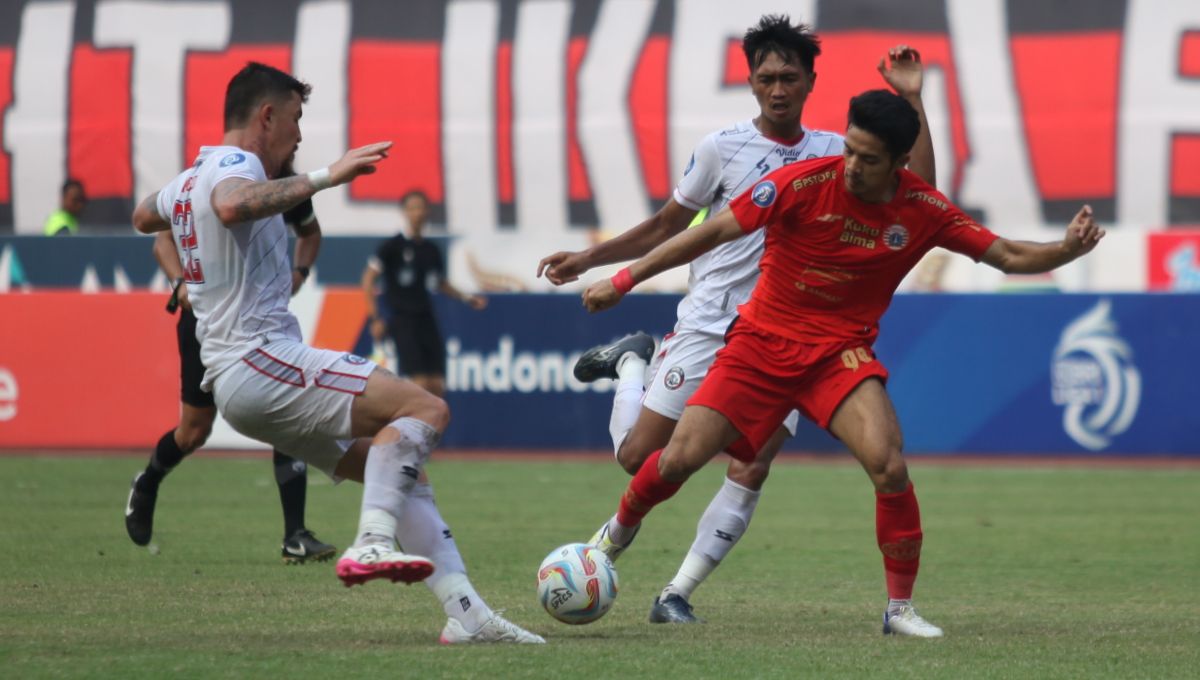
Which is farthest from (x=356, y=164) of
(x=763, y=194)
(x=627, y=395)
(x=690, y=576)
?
(x=627, y=395)

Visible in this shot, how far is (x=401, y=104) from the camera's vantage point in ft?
95.6

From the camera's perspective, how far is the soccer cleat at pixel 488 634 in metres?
6.70

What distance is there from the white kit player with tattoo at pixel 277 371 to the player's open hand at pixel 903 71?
243cm

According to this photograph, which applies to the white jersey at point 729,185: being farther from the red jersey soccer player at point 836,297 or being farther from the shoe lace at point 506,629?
the shoe lace at point 506,629

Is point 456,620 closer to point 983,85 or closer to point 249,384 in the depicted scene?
point 249,384

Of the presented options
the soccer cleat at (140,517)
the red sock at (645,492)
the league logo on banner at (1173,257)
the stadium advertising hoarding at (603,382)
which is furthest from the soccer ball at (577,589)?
the league logo on banner at (1173,257)

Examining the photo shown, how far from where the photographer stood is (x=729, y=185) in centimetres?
804

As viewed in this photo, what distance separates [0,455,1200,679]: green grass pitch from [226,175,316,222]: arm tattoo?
5.09 ft

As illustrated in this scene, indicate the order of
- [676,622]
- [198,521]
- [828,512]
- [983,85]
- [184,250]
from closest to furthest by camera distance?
[184,250], [676,622], [198,521], [828,512], [983,85]

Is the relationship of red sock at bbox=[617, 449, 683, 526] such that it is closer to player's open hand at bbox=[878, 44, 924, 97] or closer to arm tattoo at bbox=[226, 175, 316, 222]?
player's open hand at bbox=[878, 44, 924, 97]

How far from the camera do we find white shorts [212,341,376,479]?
6.61m

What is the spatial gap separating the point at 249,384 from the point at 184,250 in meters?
0.63

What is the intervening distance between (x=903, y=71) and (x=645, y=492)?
2119 millimetres

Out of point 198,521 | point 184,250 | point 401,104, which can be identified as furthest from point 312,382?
point 401,104
